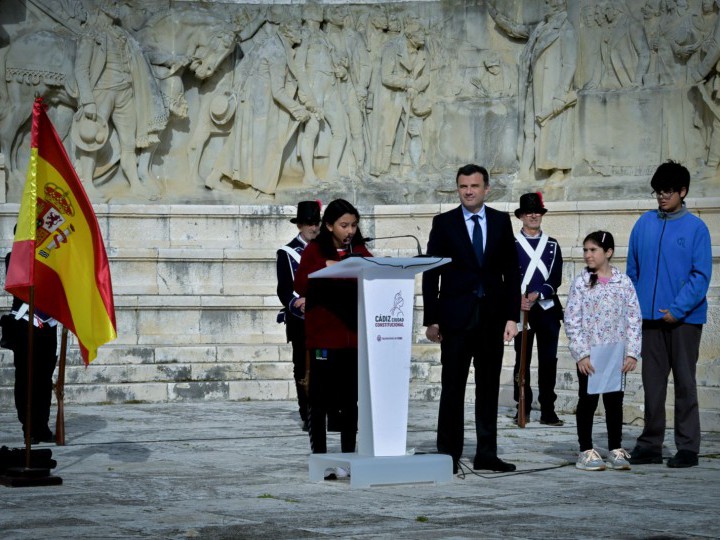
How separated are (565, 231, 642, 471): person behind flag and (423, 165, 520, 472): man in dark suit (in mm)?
614

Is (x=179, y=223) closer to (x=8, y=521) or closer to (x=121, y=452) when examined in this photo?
(x=121, y=452)

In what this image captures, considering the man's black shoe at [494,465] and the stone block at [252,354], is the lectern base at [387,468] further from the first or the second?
the stone block at [252,354]

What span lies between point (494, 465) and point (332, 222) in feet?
5.81

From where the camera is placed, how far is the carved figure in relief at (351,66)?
55.0 feet

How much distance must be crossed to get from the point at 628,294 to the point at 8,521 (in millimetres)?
4180

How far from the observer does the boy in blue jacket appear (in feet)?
29.3

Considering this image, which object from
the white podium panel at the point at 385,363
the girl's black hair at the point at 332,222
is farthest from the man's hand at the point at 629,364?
the girl's black hair at the point at 332,222

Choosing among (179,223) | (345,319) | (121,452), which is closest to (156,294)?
(179,223)

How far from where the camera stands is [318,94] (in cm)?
1678

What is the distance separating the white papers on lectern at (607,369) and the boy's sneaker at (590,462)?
1.31 ft

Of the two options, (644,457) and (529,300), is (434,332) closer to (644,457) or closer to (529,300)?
(644,457)

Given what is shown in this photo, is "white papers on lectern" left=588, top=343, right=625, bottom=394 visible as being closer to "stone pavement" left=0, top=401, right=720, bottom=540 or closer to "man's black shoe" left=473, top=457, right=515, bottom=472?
"stone pavement" left=0, top=401, right=720, bottom=540

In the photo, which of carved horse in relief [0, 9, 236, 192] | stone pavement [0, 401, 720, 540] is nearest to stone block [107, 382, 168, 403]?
stone pavement [0, 401, 720, 540]

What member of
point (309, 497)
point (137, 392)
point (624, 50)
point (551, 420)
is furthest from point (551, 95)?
point (309, 497)
